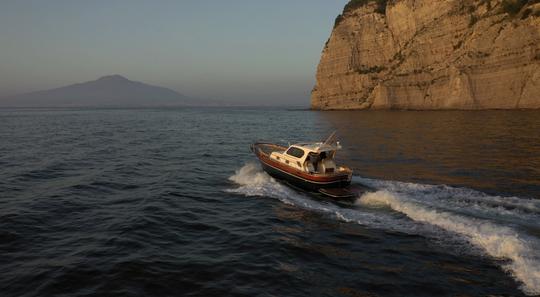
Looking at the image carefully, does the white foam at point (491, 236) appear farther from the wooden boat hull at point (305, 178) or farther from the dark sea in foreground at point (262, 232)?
the wooden boat hull at point (305, 178)

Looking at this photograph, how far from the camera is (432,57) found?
9419cm

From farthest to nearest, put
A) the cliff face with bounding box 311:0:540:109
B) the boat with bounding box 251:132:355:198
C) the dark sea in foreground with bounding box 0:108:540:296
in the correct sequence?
the cliff face with bounding box 311:0:540:109
the boat with bounding box 251:132:355:198
the dark sea in foreground with bounding box 0:108:540:296

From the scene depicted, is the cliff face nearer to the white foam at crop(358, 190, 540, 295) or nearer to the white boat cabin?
the white boat cabin

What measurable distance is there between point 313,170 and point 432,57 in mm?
83587

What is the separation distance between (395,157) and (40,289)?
84.1 ft

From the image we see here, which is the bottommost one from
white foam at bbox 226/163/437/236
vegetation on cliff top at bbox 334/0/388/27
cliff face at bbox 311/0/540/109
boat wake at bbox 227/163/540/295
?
white foam at bbox 226/163/437/236

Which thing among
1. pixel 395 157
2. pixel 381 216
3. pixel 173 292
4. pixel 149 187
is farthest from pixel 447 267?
pixel 395 157

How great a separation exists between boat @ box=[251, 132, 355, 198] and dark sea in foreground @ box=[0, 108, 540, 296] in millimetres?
792

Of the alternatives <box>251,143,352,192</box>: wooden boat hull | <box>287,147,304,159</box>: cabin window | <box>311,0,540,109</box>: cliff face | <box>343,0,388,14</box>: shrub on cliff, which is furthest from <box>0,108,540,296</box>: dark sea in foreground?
<box>343,0,388,14</box>: shrub on cliff

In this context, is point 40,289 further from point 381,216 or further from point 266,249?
point 381,216

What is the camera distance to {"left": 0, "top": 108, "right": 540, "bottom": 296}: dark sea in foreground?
1053 cm

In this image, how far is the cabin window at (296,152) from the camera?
73.2ft

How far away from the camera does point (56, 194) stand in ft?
63.5

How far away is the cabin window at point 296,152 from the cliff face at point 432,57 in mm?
67389
